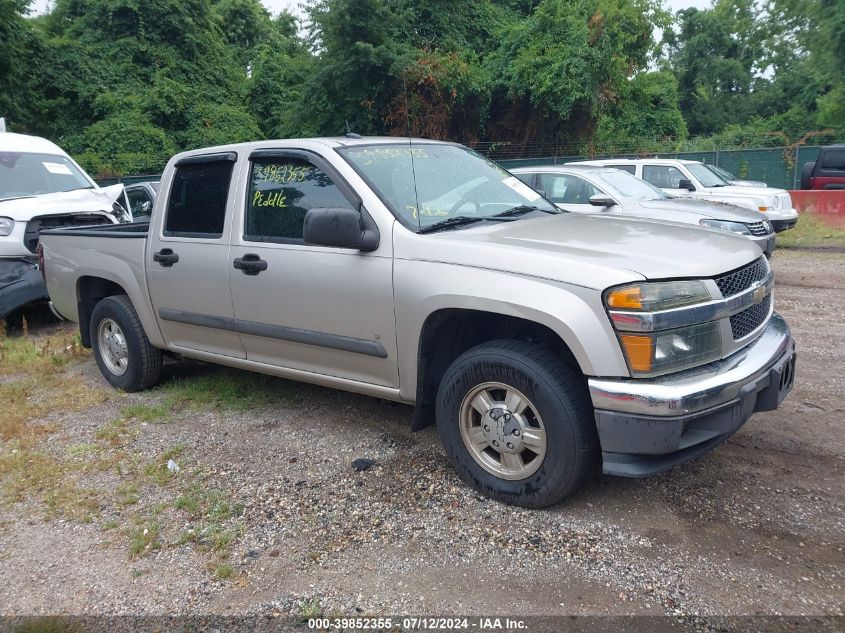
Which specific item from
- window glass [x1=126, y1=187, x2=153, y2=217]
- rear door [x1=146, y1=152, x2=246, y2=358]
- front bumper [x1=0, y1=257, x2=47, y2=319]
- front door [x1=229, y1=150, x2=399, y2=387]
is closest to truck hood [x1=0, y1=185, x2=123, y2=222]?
front bumper [x1=0, y1=257, x2=47, y2=319]

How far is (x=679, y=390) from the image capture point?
9.83ft

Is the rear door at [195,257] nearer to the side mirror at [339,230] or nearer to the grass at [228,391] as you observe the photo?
the grass at [228,391]

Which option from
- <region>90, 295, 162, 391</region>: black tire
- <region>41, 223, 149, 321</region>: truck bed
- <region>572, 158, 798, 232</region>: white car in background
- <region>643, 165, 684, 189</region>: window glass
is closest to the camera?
<region>41, 223, 149, 321</region>: truck bed

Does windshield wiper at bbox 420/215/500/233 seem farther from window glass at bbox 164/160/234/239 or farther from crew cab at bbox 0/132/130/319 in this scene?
crew cab at bbox 0/132/130/319

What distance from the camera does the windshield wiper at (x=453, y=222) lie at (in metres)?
3.84

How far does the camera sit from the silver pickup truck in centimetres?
308

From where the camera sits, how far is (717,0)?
41.7m

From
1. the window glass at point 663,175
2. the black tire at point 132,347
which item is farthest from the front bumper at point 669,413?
the window glass at point 663,175

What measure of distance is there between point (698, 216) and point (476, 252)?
6465 mm

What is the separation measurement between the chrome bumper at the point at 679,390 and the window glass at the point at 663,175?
33.6ft

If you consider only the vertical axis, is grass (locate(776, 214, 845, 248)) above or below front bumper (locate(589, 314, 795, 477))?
below

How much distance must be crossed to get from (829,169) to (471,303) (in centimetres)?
1593

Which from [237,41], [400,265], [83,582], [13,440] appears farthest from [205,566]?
[237,41]

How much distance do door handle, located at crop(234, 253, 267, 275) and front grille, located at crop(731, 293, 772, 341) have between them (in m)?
2.63
